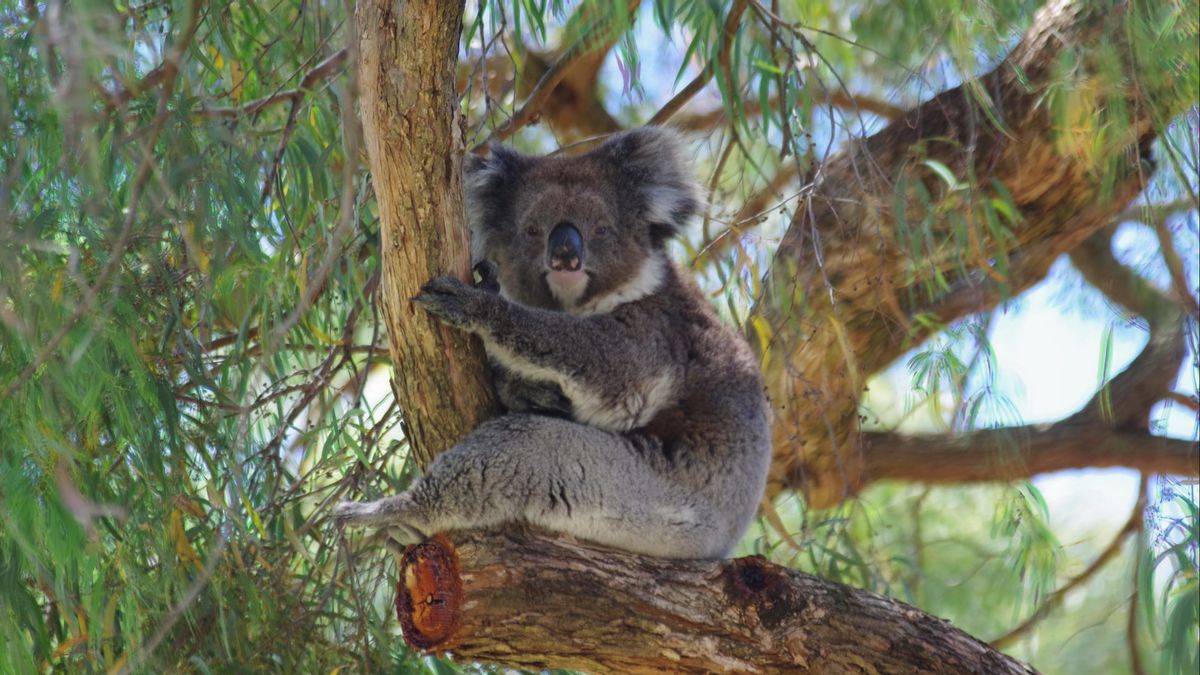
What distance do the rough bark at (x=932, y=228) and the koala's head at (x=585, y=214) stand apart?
1.78 ft

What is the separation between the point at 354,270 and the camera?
11.6 ft

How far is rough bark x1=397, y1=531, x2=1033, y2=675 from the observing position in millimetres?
2756

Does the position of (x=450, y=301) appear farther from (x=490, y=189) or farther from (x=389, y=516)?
(x=490, y=189)

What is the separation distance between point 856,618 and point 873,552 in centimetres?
140

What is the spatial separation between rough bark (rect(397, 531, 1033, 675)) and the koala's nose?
0.77m

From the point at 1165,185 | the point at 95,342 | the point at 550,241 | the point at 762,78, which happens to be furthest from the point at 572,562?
the point at 1165,185

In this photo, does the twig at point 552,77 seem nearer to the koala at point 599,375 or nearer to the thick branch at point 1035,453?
the koala at point 599,375

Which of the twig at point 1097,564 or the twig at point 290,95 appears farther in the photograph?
the twig at point 1097,564

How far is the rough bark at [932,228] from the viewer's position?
420 cm

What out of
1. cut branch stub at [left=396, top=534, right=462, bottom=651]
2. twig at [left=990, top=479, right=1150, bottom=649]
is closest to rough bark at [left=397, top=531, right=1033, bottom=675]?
cut branch stub at [left=396, top=534, right=462, bottom=651]

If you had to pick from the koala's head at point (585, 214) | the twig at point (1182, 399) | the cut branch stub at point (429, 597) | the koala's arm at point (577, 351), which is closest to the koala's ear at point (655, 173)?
the koala's head at point (585, 214)

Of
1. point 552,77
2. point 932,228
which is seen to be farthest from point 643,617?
point 552,77

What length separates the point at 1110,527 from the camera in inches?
231

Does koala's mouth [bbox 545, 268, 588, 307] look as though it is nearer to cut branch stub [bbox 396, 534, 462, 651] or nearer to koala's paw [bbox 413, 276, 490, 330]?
koala's paw [bbox 413, 276, 490, 330]
